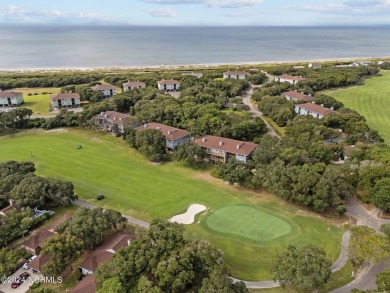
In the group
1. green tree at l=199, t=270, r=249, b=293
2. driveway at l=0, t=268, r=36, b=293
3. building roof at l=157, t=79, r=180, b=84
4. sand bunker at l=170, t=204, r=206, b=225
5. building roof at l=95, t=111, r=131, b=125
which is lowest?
driveway at l=0, t=268, r=36, b=293

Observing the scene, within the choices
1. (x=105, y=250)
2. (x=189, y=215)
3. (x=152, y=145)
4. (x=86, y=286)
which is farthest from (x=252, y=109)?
(x=86, y=286)

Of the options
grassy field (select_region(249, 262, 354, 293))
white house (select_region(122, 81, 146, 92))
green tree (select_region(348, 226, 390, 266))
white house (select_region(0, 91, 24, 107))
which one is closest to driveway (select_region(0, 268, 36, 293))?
grassy field (select_region(249, 262, 354, 293))

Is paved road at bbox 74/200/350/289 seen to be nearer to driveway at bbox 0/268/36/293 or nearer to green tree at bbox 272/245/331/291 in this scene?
green tree at bbox 272/245/331/291

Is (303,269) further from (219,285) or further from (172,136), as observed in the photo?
(172,136)

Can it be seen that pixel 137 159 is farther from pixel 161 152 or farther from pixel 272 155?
pixel 272 155

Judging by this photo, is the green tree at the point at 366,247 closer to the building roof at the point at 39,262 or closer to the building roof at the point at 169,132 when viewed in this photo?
the building roof at the point at 39,262
